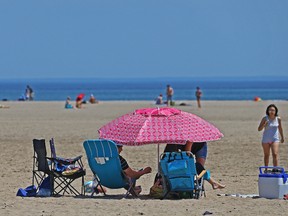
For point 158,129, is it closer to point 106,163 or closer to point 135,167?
point 106,163

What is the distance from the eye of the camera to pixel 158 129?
1138 cm

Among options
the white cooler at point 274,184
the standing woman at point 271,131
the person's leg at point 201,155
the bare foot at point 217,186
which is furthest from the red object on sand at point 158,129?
the standing woman at point 271,131

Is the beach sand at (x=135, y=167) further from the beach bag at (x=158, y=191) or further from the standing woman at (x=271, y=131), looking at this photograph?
the standing woman at (x=271, y=131)

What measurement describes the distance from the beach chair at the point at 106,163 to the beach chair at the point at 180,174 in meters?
0.54

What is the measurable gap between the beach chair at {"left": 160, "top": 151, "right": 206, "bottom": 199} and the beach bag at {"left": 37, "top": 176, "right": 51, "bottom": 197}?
158 centimetres

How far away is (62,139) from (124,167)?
1032cm

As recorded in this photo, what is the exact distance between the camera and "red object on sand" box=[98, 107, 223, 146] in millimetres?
11203

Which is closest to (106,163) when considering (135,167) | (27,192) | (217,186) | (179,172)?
(179,172)

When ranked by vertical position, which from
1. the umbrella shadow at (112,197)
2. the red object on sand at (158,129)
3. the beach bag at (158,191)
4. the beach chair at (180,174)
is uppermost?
the red object on sand at (158,129)

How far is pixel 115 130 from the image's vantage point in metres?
11.6

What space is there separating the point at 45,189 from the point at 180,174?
6.28 ft

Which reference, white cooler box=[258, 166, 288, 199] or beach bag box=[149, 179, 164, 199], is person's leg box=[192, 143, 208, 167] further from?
white cooler box=[258, 166, 288, 199]

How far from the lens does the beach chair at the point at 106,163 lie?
11211 millimetres

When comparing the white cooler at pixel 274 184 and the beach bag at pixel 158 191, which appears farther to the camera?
the beach bag at pixel 158 191
